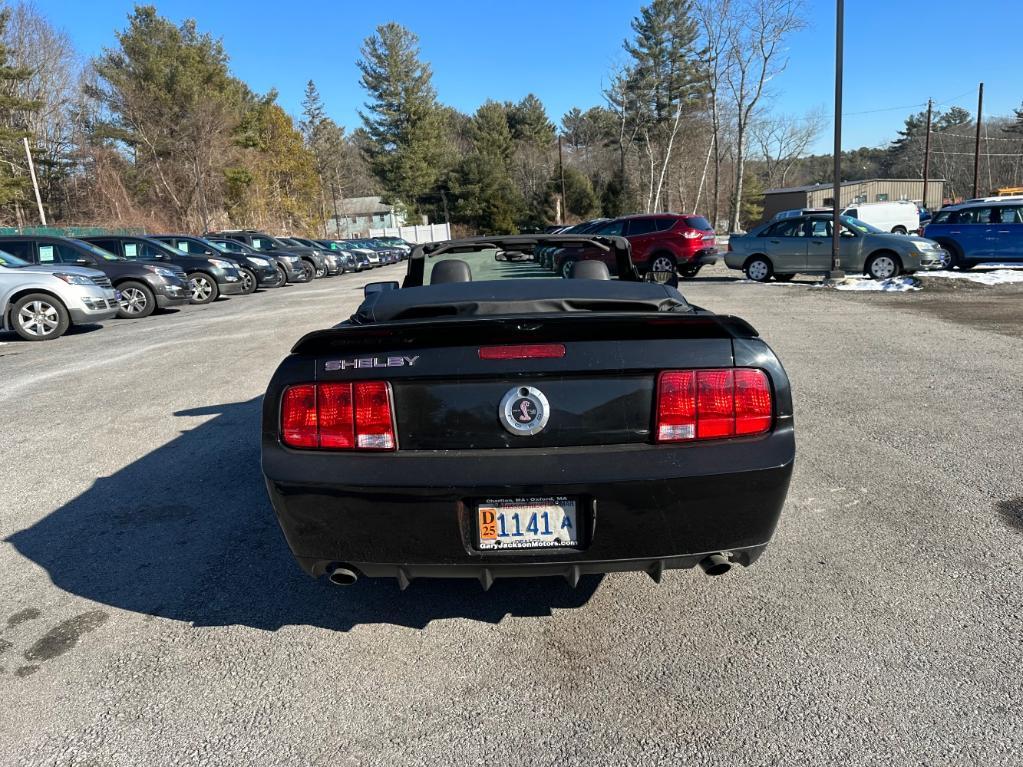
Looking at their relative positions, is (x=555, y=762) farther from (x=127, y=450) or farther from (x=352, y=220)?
(x=352, y=220)

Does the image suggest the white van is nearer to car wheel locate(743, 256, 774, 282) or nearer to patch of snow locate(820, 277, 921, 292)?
car wheel locate(743, 256, 774, 282)

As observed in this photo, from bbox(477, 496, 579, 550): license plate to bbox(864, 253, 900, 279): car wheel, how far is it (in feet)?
53.4

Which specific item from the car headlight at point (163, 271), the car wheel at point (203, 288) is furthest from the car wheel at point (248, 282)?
the car headlight at point (163, 271)

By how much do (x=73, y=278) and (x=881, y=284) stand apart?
612 inches

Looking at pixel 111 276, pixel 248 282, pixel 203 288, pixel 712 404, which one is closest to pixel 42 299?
pixel 111 276

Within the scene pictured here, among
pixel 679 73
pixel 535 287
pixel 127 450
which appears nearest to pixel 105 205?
pixel 679 73

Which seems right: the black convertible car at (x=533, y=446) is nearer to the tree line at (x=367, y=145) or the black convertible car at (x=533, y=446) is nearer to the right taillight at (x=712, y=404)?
the right taillight at (x=712, y=404)

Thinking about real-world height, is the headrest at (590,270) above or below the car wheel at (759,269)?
above

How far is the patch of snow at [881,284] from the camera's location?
14875 millimetres

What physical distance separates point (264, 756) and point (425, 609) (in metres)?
0.92

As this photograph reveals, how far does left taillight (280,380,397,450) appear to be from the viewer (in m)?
2.45

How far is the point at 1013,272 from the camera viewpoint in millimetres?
16672

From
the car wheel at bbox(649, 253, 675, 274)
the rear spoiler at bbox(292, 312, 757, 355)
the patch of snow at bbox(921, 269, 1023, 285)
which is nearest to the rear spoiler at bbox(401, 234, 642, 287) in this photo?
the rear spoiler at bbox(292, 312, 757, 355)

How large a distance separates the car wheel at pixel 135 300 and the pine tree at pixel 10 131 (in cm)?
3055
